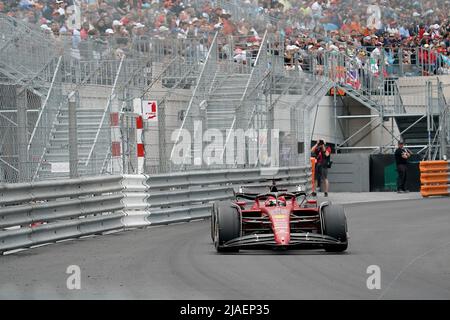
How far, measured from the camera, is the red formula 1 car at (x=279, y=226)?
40.7 ft

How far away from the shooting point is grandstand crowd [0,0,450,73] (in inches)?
963

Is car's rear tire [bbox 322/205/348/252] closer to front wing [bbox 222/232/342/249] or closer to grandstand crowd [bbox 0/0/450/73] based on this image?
front wing [bbox 222/232/342/249]

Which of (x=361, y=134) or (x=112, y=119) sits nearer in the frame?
(x=112, y=119)

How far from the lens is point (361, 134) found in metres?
34.8

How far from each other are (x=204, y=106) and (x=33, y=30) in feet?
12.2

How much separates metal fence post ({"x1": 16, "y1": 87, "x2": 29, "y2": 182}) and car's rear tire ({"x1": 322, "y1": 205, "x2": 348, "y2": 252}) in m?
4.17

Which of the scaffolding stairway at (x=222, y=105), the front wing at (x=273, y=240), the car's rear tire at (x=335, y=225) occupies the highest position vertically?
the scaffolding stairway at (x=222, y=105)

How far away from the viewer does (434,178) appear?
27234 mm

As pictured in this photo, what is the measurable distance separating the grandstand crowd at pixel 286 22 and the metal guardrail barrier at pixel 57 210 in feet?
15.1

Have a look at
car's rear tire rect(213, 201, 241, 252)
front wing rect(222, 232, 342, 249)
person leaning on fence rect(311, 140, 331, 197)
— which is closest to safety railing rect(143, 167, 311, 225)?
car's rear tire rect(213, 201, 241, 252)

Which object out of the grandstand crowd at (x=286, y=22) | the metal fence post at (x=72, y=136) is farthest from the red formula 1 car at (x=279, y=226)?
the grandstand crowd at (x=286, y=22)

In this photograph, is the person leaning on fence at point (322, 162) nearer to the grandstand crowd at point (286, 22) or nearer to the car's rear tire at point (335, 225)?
the grandstand crowd at point (286, 22)

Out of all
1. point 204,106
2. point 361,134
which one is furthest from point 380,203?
point 361,134
